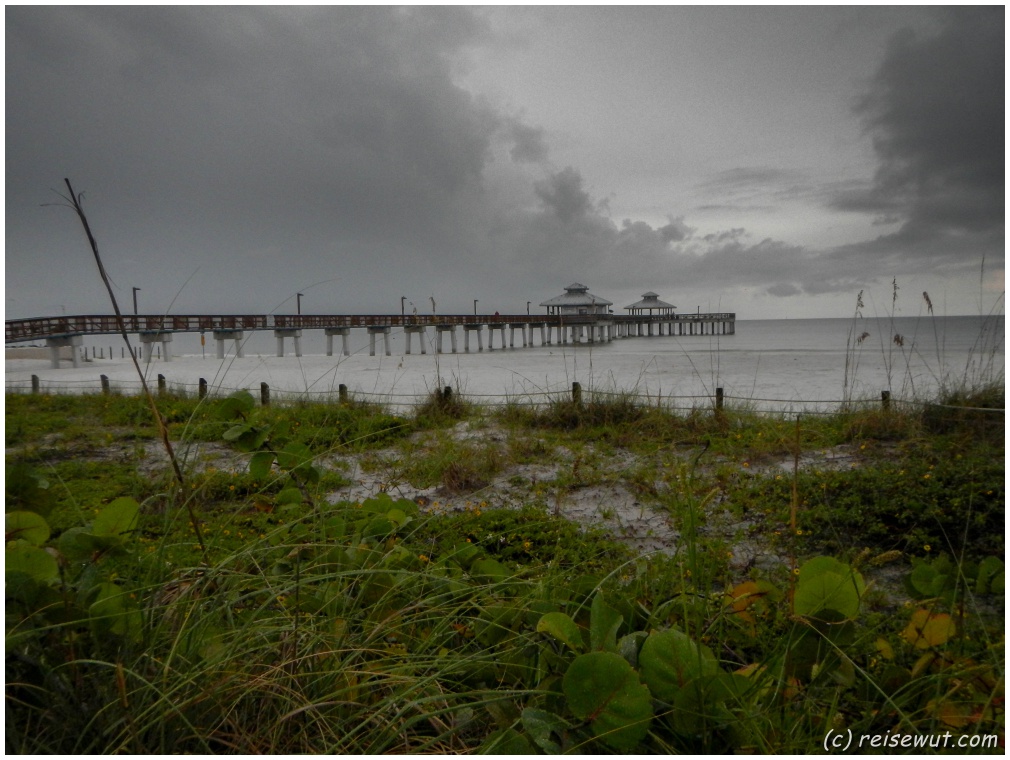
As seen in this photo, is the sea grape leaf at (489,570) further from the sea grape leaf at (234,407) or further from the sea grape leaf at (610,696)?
the sea grape leaf at (234,407)

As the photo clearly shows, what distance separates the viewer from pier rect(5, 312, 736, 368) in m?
5.58

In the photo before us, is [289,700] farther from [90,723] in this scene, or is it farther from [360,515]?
[360,515]

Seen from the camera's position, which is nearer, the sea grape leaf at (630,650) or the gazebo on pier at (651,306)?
the sea grape leaf at (630,650)

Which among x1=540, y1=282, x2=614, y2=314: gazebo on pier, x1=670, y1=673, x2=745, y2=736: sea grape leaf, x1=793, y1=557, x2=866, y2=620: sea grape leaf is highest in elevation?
x1=540, y1=282, x2=614, y2=314: gazebo on pier

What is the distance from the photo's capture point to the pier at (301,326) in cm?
558

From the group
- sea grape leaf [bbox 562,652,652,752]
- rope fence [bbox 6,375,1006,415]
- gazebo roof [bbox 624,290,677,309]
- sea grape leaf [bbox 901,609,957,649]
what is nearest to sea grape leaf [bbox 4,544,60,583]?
sea grape leaf [bbox 562,652,652,752]

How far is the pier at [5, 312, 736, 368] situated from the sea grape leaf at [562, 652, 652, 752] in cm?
111

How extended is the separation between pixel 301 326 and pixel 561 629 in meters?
31.4

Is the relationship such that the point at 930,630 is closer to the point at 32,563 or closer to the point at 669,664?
the point at 669,664

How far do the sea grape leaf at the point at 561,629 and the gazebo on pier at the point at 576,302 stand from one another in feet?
173

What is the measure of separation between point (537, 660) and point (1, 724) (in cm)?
96

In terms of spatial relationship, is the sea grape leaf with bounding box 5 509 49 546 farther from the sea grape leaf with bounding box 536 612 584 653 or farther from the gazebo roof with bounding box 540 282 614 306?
the gazebo roof with bounding box 540 282 614 306

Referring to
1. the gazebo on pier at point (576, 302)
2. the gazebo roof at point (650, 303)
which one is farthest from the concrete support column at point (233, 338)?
the gazebo roof at point (650, 303)

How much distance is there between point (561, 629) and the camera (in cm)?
118
